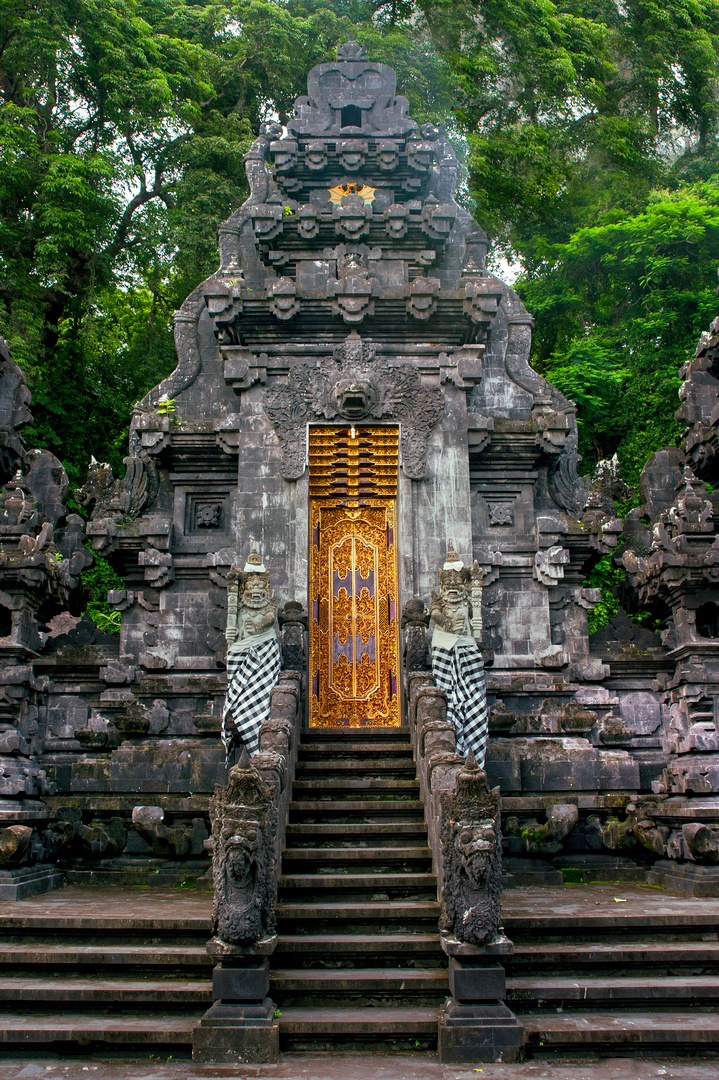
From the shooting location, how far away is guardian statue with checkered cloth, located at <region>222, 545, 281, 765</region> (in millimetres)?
10117

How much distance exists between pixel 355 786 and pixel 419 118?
19455 millimetres

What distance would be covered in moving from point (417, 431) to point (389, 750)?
458 cm

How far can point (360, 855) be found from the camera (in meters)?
8.24

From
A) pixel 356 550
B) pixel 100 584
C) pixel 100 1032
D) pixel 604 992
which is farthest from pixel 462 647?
pixel 100 584

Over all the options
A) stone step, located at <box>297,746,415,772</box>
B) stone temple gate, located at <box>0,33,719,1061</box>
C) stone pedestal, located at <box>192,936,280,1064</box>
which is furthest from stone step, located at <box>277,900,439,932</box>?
stone step, located at <box>297,746,415,772</box>

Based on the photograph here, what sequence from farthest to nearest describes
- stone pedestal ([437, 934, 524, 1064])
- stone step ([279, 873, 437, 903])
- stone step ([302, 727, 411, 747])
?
stone step ([302, 727, 411, 747]) → stone step ([279, 873, 437, 903]) → stone pedestal ([437, 934, 524, 1064])

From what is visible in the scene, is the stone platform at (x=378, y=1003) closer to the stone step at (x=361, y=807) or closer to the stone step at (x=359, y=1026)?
the stone step at (x=359, y=1026)

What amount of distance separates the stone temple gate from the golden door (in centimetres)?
3

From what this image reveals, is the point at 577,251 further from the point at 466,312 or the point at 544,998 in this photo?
the point at 544,998

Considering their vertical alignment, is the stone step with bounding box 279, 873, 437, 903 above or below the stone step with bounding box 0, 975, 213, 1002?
above

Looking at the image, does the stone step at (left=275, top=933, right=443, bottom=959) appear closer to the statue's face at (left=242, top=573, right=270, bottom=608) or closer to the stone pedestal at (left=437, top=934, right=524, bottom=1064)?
the stone pedestal at (left=437, top=934, right=524, bottom=1064)

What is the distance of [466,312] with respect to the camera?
505 inches

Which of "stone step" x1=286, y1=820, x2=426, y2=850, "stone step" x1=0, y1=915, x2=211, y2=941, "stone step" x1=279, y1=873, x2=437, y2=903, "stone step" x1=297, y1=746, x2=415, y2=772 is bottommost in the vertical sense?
"stone step" x1=0, y1=915, x2=211, y2=941

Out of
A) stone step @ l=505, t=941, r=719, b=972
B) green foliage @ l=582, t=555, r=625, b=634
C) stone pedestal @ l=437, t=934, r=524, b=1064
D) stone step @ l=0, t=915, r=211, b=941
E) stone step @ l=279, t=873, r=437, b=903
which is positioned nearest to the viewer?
stone pedestal @ l=437, t=934, r=524, b=1064
